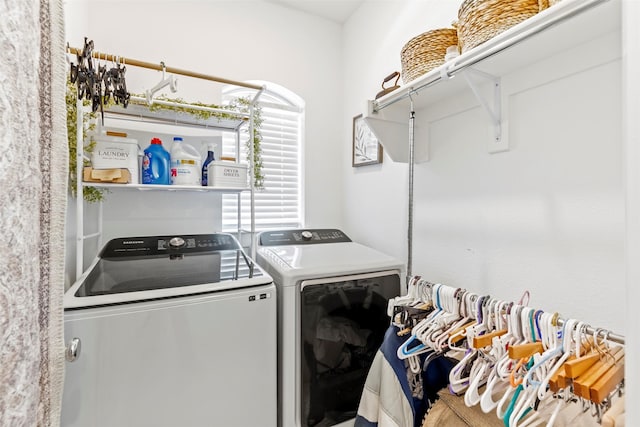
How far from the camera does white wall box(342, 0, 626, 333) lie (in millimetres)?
963

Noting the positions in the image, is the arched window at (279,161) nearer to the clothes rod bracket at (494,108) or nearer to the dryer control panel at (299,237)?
the dryer control panel at (299,237)

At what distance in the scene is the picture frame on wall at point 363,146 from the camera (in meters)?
2.11

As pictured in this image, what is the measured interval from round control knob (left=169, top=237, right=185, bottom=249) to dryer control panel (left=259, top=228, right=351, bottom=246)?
0.48m

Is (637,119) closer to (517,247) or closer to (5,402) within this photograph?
(517,247)

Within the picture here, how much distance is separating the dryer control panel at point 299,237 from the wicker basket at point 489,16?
140 cm

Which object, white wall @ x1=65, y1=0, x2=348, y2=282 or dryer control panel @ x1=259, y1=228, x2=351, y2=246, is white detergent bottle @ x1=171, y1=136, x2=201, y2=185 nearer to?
white wall @ x1=65, y1=0, x2=348, y2=282

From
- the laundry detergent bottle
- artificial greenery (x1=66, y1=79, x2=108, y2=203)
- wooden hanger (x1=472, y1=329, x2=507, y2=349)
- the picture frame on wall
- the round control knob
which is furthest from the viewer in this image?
the picture frame on wall

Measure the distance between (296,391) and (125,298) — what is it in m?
0.84

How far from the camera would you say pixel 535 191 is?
3.82 ft

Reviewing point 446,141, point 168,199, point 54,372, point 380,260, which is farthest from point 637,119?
point 168,199

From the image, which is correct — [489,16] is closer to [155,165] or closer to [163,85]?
[163,85]

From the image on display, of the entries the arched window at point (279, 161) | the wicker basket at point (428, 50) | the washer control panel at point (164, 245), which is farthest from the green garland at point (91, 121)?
the wicker basket at point (428, 50)

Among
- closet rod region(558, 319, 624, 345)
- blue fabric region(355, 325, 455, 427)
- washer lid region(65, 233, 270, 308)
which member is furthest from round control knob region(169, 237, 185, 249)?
closet rod region(558, 319, 624, 345)

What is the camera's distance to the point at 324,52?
249cm
